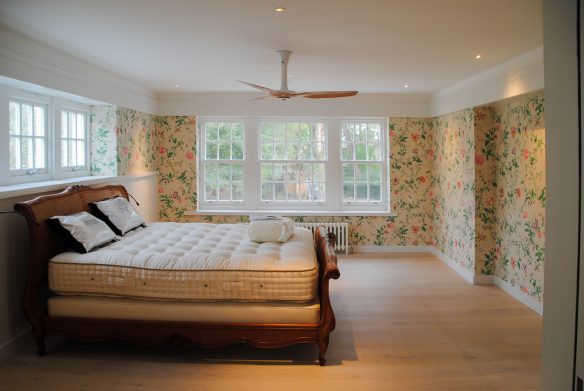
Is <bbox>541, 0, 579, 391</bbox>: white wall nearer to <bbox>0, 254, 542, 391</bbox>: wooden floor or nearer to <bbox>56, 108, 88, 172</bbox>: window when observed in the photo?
<bbox>0, 254, 542, 391</bbox>: wooden floor

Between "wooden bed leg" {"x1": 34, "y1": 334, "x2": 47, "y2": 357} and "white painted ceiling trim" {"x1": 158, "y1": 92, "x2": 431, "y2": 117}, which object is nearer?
"wooden bed leg" {"x1": 34, "y1": 334, "x2": 47, "y2": 357}

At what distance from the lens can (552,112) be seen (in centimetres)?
86

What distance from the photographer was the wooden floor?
9.89ft

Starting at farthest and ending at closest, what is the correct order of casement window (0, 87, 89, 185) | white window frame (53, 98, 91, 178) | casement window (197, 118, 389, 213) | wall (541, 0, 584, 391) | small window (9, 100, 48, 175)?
casement window (197, 118, 389, 213) < white window frame (53, 98, 91, 178) < small window (9, 100, 48, 175) < casement window (0, 87, 89, 185) < wall (541, 0, 584, 391)

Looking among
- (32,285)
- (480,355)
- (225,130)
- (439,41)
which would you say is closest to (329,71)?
(439,41)

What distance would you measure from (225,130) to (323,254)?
4.09m

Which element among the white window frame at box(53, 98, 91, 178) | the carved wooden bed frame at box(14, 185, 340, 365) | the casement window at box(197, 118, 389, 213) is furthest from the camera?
the casement window at box(197, 118, 389, 213)

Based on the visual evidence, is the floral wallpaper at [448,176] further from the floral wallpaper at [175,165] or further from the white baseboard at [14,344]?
the white baseboard at [14,344]

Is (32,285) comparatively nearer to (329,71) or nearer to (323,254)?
(323,254)

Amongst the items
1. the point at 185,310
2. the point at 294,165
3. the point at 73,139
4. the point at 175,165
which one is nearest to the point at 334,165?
the point at 294,165

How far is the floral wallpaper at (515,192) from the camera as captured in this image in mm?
4488

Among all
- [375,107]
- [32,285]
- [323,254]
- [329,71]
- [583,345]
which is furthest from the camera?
[375,107]

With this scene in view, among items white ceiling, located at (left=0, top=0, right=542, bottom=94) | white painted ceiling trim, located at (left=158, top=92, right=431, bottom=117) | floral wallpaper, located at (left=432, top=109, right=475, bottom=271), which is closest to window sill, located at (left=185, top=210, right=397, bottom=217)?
floral wallpaper, located at (left=432, top=109, right=475, bottom=271)

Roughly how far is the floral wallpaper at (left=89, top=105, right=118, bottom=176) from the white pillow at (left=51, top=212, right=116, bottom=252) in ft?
5.81
